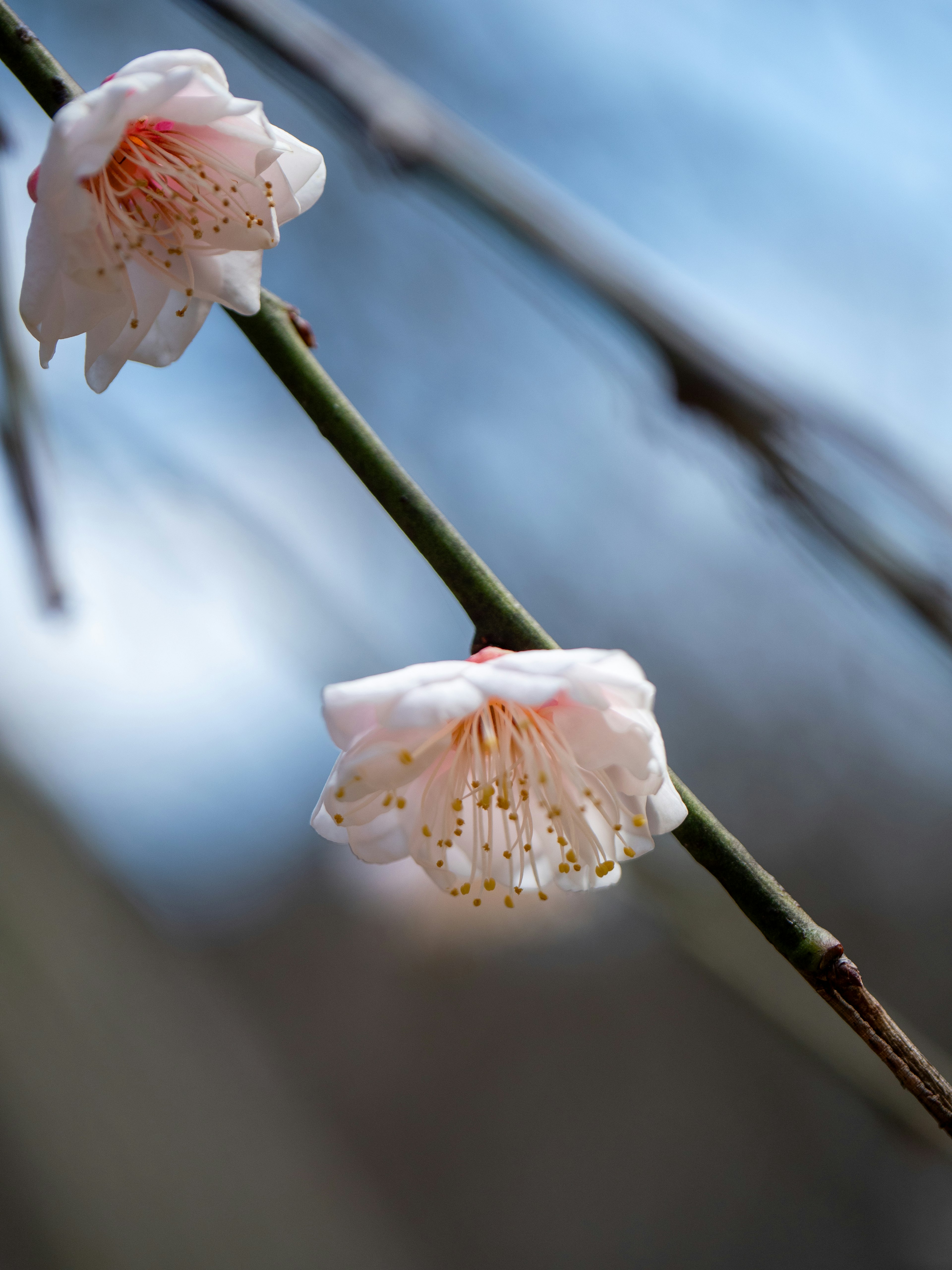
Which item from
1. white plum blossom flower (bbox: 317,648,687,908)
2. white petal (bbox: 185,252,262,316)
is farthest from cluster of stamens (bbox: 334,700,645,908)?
white petal (bbox: 185,252,262,316)

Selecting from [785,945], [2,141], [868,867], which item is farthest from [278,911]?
[785,945]

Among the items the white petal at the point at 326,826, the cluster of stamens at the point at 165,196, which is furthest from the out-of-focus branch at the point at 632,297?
the white petal at the point at 326,826

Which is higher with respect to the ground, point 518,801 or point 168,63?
point 168,63

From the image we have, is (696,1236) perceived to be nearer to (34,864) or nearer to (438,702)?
(34,864)

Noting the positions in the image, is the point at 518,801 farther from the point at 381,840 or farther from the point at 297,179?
the point at 297,179

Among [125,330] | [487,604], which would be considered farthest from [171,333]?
[487,604]

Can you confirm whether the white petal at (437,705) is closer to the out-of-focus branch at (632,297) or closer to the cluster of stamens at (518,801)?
the cluster of stamens at (518,801)
